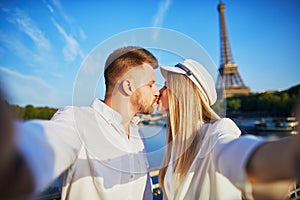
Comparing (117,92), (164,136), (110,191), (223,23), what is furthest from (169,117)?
(223,23)

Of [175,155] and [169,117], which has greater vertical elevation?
[169,117]

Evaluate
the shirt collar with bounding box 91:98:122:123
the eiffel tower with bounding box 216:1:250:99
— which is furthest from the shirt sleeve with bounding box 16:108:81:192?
the eiffel tower with bounding box 216:1:250:99

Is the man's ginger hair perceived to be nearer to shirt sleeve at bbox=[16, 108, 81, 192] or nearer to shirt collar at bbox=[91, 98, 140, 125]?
→ shirt collar at bbox=[91, 98, 140, 125]

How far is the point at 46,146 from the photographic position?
0.53 metres

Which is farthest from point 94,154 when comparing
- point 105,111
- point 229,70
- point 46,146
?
point 229,70

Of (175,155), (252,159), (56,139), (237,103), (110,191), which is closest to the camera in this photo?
(252,159)

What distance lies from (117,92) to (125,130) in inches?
6.7

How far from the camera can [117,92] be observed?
1086 millimetres

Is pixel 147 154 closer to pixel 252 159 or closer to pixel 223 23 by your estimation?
pixel 252 159

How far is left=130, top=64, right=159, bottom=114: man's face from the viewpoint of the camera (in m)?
1.10

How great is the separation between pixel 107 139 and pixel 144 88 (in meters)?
0.31

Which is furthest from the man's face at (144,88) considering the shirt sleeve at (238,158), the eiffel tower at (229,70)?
the eiffel tower at (229,70)

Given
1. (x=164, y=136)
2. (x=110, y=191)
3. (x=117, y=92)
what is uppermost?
(x=117, y=92)

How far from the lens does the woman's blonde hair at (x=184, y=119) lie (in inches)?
39.8
